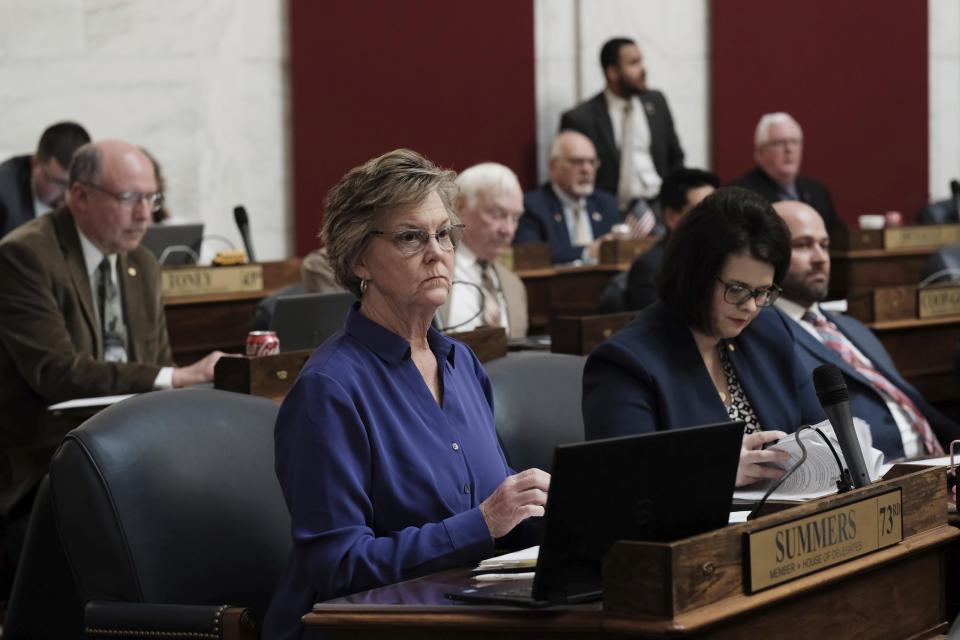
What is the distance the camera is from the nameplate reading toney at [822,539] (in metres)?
1.75

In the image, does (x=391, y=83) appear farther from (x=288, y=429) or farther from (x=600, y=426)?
(x=288, y=429)

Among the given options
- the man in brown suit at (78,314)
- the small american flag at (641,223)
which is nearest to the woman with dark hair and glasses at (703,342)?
the man in brown suit at (78,314)

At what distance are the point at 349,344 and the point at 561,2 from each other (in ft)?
24.2

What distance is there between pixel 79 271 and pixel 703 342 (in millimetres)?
1947

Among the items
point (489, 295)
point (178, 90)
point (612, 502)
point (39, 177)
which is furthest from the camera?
point (178, 90)

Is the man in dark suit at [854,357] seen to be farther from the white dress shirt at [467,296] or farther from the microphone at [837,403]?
the microphone at [837,403]

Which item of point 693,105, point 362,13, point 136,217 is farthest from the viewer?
point 693,105

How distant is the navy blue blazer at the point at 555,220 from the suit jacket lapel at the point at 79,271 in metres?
3.47

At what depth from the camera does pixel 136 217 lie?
421cm

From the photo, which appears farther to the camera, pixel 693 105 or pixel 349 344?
pixel 693 105

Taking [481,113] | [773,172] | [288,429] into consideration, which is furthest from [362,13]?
[288,429]

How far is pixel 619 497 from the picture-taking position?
1.74 meters

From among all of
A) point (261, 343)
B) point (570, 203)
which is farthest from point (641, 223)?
point (261, 343)

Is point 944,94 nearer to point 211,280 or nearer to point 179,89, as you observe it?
point 179,89
